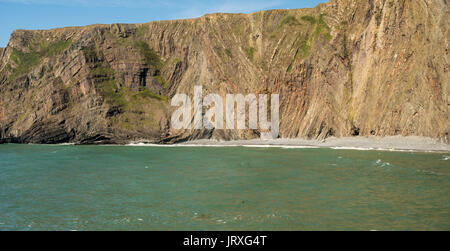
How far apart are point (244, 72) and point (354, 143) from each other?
27.4m

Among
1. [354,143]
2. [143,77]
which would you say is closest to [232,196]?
[354,143]

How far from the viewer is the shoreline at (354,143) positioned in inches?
1946

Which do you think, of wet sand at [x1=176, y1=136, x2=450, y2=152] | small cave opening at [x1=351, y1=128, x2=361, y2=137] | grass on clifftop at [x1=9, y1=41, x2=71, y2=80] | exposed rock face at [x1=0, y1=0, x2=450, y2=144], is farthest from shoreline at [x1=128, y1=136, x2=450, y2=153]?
grass on clifftop at [x1=9, y1=41, x2=71, y2=80]

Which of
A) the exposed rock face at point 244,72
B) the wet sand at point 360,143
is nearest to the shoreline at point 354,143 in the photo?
the wet sand at point 360,143

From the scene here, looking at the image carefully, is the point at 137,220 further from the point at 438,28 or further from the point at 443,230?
the point at 438,28

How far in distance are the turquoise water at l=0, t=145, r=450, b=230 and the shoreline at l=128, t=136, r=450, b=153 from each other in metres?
12.0

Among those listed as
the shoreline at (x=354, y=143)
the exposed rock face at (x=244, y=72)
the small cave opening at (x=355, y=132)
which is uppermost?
the exposed rock face at (x=244, y=72)

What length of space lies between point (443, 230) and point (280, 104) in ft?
184

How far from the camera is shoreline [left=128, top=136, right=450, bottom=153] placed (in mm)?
49438

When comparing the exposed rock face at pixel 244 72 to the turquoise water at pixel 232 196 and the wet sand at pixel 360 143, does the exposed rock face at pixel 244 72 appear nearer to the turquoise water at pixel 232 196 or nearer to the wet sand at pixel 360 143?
the wet sand at pixel 360 143

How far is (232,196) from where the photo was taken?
23.4 metres

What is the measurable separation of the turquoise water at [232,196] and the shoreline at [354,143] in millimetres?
11956

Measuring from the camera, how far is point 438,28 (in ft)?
168

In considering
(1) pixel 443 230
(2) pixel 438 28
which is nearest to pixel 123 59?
(2) pixel 438 28
